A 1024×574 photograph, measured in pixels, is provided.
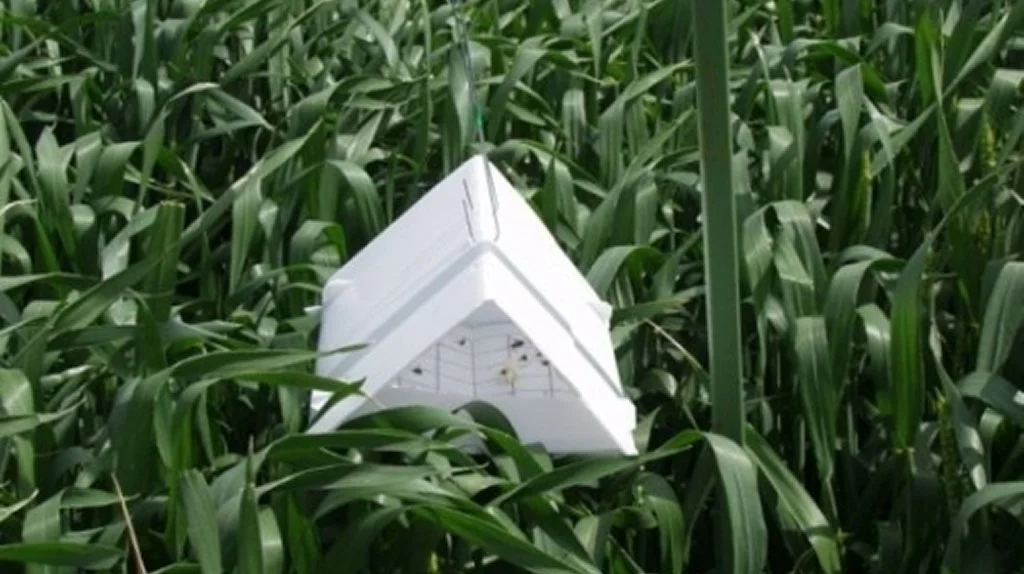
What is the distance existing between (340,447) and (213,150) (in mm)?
957

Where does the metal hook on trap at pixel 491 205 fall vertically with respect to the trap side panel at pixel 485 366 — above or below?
above

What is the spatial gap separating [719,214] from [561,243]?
487 millimetres

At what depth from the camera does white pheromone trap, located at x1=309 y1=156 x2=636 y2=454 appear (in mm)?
1788

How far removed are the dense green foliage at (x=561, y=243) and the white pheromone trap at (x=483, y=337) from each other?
29 millimetres

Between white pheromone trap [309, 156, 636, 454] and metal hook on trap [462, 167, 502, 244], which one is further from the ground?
metal hook on trap [462, 167, 502, 244]

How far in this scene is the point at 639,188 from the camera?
226 centimetres

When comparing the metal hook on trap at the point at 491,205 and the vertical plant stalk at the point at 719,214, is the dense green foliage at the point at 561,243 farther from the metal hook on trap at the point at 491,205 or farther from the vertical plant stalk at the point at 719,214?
the metal hook on trap at the point at 491,205

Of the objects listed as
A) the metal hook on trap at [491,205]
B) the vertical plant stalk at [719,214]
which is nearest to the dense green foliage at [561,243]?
the vertical plant stalk at [719,214]

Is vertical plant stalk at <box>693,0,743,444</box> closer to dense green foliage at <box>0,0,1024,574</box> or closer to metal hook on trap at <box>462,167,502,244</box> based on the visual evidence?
dense green foliage at <box>0,0,1024,574</box>

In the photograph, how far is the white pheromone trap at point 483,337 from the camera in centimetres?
179

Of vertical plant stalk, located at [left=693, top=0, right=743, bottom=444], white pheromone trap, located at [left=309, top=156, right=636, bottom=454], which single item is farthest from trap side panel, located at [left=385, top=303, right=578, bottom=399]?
vertical plant stalk, located at [left=693, top=0, right=743, bottom=444]

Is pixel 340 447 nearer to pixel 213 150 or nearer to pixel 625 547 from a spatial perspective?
pixel 625 547

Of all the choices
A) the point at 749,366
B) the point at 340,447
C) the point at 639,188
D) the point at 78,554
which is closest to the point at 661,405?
the point at 749,366

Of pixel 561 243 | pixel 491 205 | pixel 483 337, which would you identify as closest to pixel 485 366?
pixel 483 337
